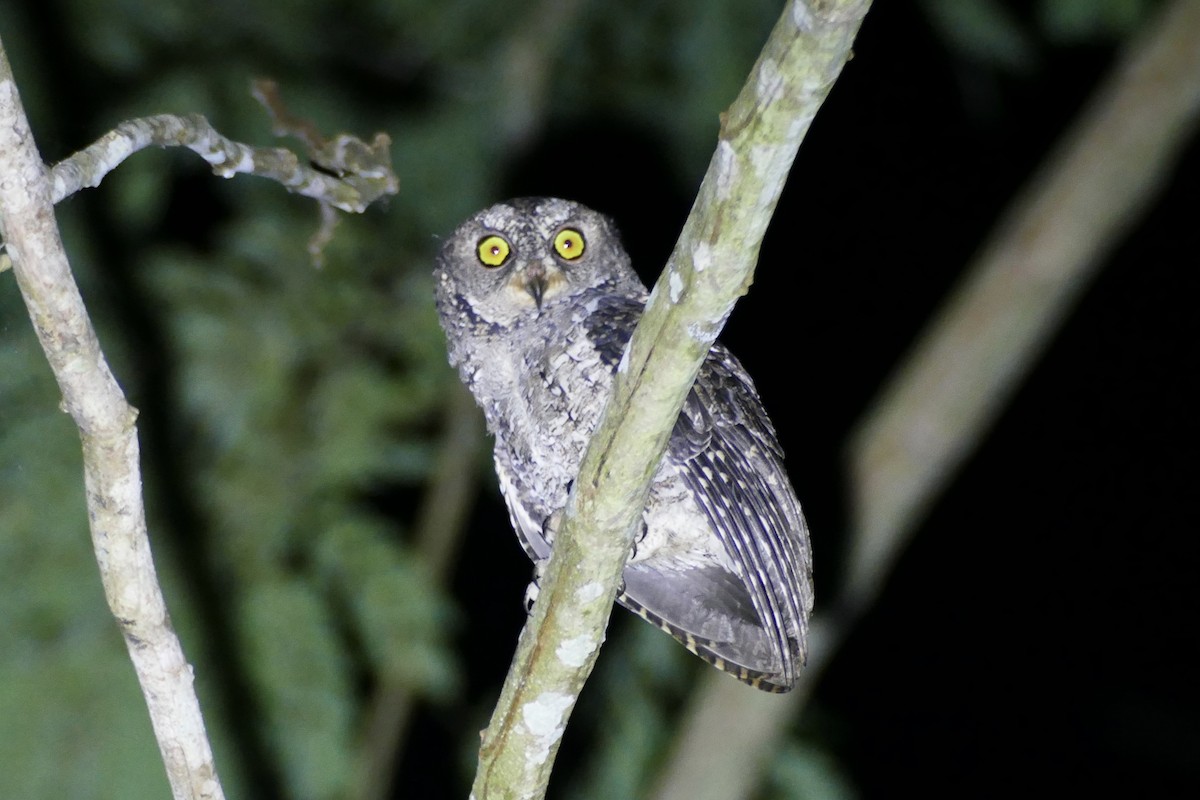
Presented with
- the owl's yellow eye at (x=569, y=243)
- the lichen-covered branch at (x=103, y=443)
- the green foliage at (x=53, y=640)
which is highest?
the owl's yellow eye at (x=569, y=243)

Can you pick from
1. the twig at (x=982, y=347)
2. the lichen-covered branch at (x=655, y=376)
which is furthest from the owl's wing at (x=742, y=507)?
the twig at (x=982, y=347)

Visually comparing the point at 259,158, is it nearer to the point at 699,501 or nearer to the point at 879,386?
the point at 699,501

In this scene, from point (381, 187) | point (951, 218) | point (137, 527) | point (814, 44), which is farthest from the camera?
point (951, 218)

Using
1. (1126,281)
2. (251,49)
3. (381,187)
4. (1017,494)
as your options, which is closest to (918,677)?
(1017,494)

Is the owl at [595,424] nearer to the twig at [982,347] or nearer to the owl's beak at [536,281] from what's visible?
the owl's beak at [536,281]

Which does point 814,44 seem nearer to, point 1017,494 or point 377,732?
point 377,732

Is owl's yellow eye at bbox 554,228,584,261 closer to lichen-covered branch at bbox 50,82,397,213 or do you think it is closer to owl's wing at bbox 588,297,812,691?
owl's wing at bbox 588,297,812,691
